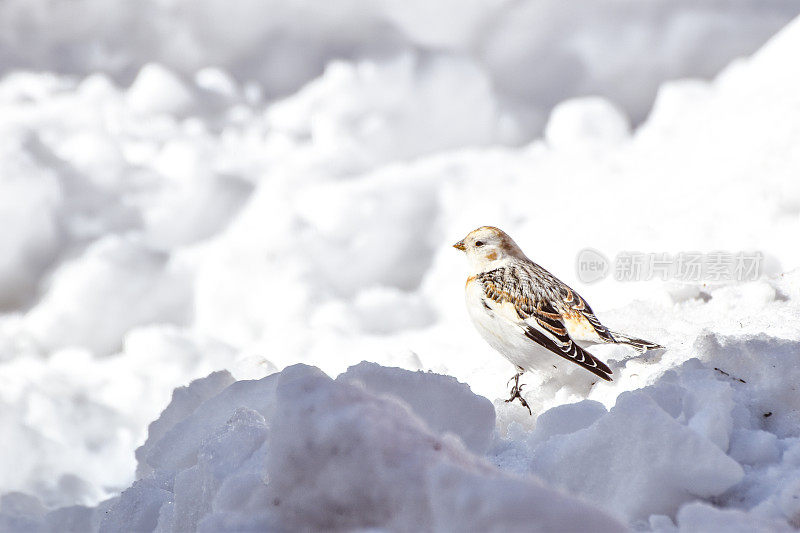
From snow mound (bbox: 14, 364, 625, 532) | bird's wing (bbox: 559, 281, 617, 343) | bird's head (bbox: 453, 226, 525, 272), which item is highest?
bird's head (bbox: 453, 226, 525, 272)

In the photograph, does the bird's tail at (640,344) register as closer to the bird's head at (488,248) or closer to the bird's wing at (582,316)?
the bird's wing at (582,316)

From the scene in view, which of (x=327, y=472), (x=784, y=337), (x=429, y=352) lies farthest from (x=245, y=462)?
(x=429, y=352)

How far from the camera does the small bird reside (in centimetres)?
238

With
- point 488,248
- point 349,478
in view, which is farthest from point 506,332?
point 349,478

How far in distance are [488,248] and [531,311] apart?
613 millimetres

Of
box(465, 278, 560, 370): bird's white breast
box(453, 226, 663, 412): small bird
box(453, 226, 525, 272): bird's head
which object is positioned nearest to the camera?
box(453, 226, 663, 412): small bird

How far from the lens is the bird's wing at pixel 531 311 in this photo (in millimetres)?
2287

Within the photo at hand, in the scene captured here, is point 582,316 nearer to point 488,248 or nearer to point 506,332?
point 506,332

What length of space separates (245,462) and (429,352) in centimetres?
367

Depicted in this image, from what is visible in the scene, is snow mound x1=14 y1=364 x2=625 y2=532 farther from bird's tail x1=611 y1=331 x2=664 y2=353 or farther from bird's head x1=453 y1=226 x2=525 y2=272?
bird's head x1=453 y1=226 x2=525 y2=272

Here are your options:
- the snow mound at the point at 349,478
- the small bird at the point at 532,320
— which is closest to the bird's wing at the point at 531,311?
the small bird at the point at 532,320

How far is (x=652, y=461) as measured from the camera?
4.55 feet

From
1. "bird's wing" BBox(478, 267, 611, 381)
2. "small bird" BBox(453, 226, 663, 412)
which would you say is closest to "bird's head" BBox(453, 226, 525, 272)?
"small bird" BBox(453, 226, 663, 412)

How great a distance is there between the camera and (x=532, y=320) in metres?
2.57
